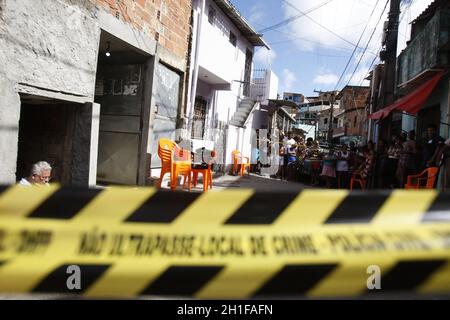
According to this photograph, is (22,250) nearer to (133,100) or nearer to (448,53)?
(133,100)

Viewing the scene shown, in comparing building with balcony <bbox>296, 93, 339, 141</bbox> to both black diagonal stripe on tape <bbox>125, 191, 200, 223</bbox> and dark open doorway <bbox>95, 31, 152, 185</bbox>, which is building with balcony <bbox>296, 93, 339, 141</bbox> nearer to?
dark open doorway <bbox>95, 31, 152, 185</bbox>

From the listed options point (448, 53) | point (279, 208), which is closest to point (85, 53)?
point (279, 208)

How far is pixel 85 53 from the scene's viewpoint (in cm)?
561

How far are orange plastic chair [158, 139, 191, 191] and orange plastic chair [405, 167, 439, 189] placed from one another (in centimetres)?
452

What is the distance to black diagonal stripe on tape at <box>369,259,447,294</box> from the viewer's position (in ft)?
5.00

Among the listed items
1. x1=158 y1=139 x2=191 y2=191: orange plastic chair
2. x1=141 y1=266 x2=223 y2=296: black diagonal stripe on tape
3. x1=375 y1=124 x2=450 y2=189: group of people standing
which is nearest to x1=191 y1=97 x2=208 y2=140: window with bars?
x1=158 y1=139 x2=191 y2=191: orange plastic chair

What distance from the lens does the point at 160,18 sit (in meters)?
7.70

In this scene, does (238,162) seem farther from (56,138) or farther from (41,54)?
(41,54)

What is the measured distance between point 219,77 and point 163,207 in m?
12.4

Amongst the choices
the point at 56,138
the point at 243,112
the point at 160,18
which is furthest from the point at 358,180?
the point at 243,112

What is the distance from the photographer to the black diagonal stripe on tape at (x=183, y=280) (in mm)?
1540

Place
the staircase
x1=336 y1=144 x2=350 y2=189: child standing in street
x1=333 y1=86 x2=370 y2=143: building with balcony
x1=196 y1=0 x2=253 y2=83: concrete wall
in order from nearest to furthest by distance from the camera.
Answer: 1. x1=336 y1=144 x2=350 y2=189: child standing in street
2. x1=196 y1=0 x2=253 y2=83: concrete wall
3. the staircase
4. x1=333 y1=86 x2=370 y2=143: building with balcony

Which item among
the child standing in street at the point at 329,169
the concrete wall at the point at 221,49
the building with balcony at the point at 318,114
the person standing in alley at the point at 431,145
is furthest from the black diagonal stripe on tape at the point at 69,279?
the building with balcony at the point at 318,114
